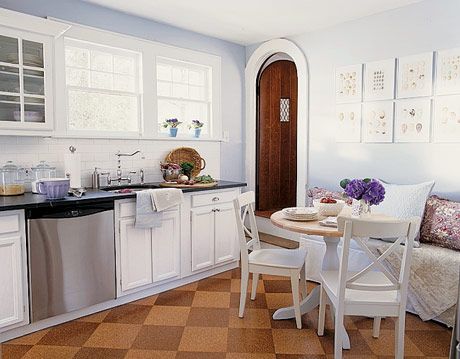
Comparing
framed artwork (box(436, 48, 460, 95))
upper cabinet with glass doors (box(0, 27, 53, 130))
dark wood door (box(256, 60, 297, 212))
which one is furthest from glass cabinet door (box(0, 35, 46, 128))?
framed artwork (box(436, 48, 460, 95))

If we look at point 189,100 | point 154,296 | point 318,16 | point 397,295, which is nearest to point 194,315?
point 154,296

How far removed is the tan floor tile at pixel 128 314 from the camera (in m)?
2.91

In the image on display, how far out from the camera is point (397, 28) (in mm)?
3629

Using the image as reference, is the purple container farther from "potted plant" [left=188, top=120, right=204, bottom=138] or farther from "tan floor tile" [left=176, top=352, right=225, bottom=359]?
"potted plant" [left=188, top=120, right=204, bottom=138]

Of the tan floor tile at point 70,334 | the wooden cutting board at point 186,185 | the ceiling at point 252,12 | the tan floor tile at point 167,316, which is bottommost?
the tan floor tile at point 70,334

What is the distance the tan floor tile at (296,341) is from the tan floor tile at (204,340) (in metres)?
0.35

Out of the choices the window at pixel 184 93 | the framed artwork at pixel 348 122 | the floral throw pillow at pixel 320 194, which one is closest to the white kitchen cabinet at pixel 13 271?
the window at pixel 184 93

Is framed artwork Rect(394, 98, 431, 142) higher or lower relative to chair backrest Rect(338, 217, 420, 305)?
higher

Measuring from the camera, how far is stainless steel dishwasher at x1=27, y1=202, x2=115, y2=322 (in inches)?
104

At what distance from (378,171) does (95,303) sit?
2799 mm

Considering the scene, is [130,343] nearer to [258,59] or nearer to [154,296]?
[154,296]

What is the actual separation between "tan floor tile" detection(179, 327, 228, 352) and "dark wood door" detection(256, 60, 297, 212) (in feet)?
9.09

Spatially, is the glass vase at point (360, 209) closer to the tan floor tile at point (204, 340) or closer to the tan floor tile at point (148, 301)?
the tan floor tile at point (204, 340)

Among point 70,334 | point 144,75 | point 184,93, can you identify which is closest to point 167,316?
point 70,334
